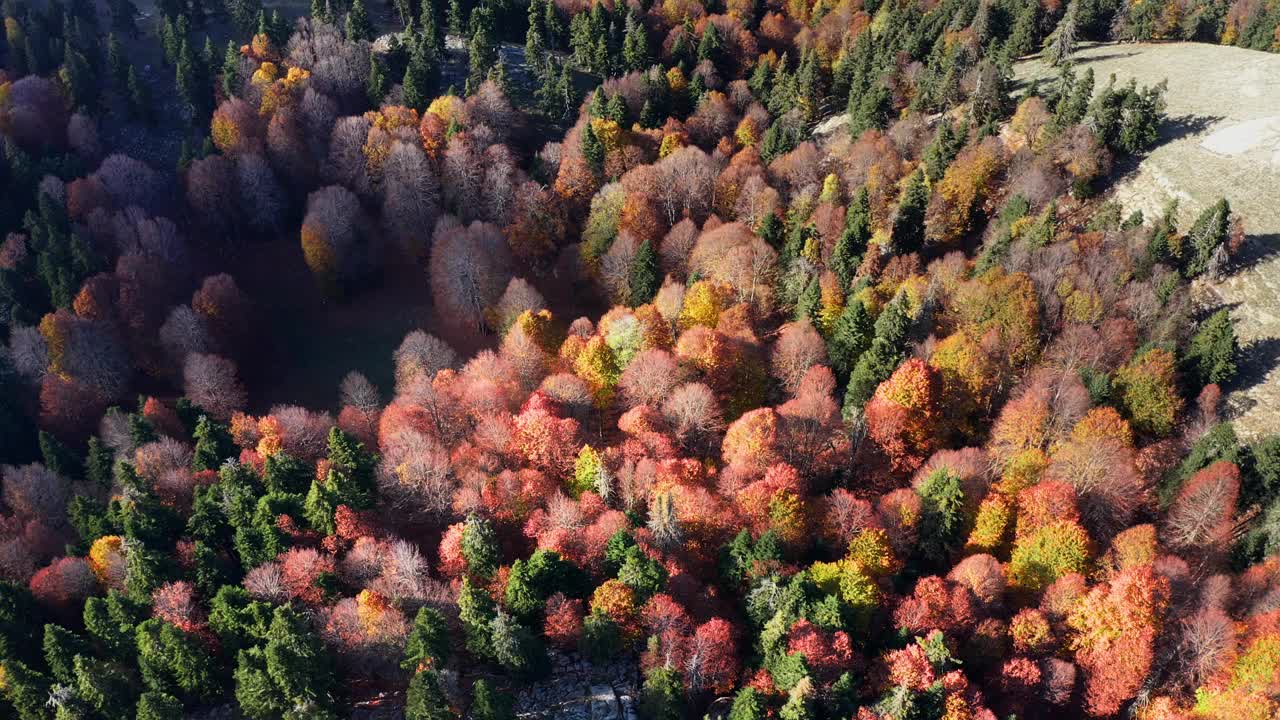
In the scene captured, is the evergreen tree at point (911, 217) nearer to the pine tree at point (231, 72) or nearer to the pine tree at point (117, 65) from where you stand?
the pine tree at point (231, 72)

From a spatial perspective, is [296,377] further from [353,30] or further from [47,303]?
[353,30]

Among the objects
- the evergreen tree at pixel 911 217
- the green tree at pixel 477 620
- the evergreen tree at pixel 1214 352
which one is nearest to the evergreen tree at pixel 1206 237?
the evergreen tree at pixel 1214 352

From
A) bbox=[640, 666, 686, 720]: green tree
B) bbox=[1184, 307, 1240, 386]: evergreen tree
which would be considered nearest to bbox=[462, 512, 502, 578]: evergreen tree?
bbox=[640, 666, 686, 720]: green tree

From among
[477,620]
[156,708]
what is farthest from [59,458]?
[477,620]

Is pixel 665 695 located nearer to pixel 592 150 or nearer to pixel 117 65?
pixel 592 150

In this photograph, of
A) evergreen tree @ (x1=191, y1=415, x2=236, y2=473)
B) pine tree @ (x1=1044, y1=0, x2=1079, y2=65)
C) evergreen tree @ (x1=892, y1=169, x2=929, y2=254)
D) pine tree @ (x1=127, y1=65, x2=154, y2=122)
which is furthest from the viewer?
pine tree @ (x1=127, y1=65, x2=154, y2=122)

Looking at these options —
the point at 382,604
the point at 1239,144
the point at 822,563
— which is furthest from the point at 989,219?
the point at 382,604

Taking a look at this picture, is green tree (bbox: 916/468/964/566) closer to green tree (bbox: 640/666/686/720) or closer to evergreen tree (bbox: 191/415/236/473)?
green tree (bbox: 640/666/686/720)
